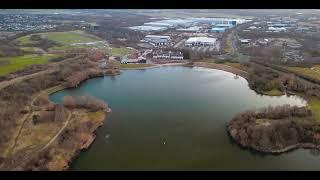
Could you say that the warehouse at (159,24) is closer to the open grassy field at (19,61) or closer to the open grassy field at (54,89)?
the open grassy field at (19,61)

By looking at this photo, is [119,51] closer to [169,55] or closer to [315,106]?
[169,55]

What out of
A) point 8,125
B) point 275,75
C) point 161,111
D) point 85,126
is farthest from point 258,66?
point 8,125

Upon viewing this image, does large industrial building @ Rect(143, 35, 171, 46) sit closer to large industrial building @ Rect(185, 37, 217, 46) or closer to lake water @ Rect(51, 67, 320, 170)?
large industrial building @ Rect(185, 37, 217, 46)

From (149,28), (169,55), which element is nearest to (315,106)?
(169,55)

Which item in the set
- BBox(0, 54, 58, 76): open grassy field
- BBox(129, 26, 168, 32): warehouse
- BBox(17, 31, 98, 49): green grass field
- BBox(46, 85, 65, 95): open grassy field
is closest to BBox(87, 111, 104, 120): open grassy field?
BBox(46, 85, 65, 95): open grassy field

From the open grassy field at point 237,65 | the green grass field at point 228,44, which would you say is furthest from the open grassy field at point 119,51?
the open grassy field at point 237,65

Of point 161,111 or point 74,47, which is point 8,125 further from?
point 74,47
